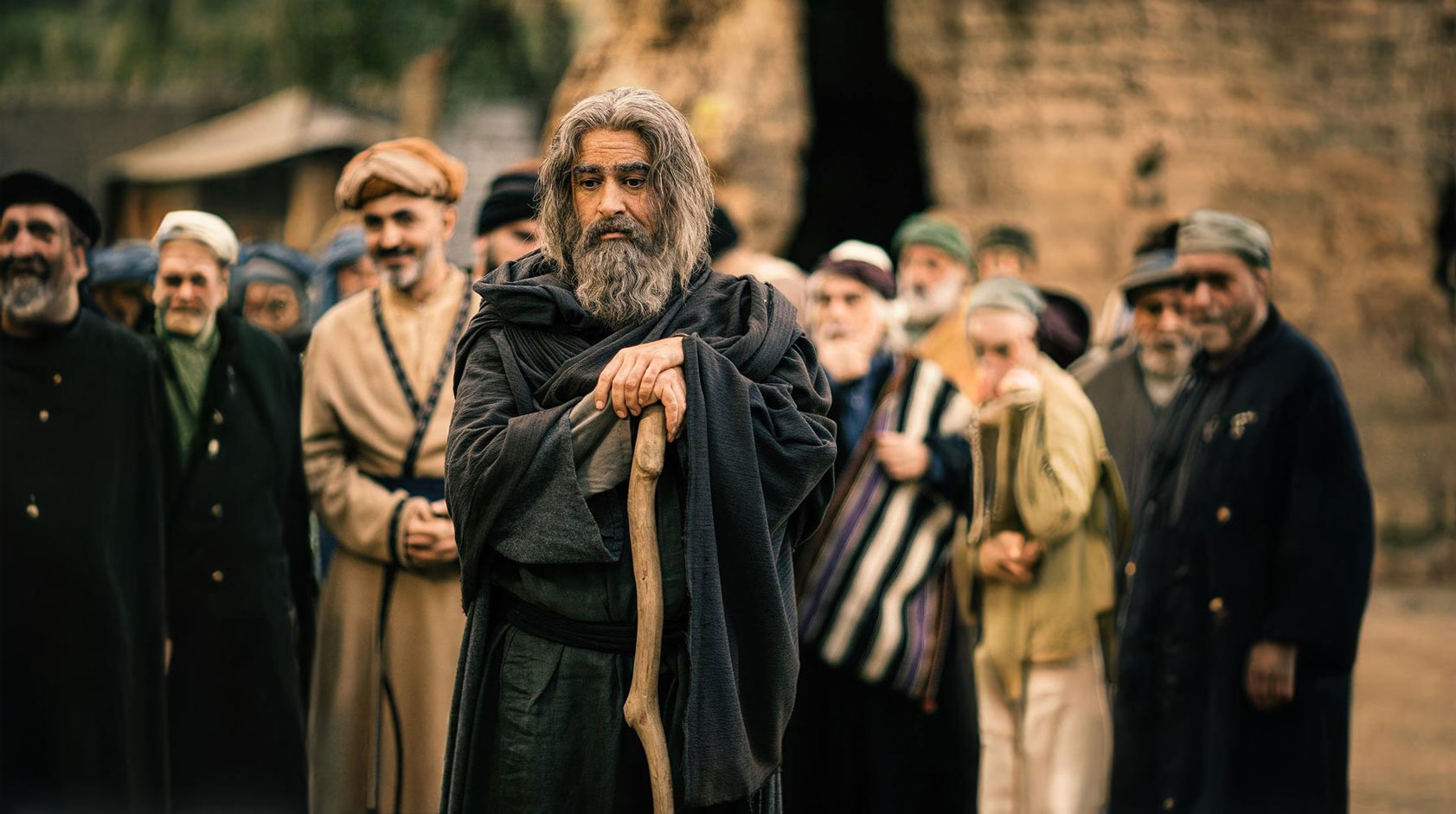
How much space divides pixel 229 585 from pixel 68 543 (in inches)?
19.8

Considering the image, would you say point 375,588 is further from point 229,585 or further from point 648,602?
point 648,602

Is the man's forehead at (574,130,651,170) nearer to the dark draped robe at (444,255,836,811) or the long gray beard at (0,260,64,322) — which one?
the dark draped robe at (444,255,836,811)

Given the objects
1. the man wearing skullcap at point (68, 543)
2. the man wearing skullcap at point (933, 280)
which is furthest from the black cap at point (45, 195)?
the man wearing skullcap at point (933, 280)

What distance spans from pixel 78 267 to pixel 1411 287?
25.8 feet

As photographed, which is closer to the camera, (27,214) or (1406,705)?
(27,214)

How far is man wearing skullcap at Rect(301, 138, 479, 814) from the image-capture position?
4629 mm

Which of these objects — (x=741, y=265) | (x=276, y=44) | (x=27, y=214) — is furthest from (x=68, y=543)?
(x=276, y=44)

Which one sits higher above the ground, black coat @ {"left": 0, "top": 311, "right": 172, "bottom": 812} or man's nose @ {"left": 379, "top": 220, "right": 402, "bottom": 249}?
man's nose @ {"left": 379, "top": 220, "right": 402, "bottom": 249}

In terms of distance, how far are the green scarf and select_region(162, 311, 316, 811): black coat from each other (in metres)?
0.03

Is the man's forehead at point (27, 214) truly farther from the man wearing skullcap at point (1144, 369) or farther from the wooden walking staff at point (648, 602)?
the man wearing skullcap at point (1144, 369)

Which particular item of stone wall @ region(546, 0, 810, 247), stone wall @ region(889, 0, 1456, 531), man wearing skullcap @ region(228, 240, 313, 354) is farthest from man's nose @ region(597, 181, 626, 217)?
stone wall @ region(546, 0, 810, 247)

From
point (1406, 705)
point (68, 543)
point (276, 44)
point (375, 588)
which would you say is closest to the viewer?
point (68, 543)

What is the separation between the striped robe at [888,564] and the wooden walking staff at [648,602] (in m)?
1.82

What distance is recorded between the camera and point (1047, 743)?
5.11 metres
